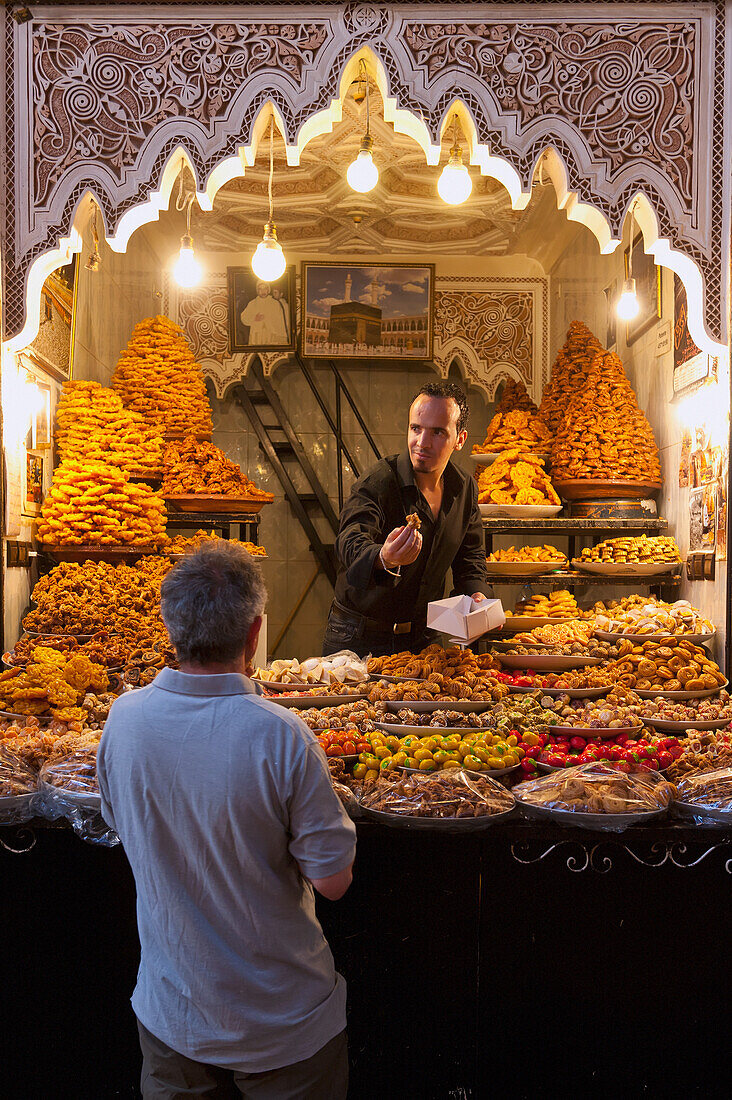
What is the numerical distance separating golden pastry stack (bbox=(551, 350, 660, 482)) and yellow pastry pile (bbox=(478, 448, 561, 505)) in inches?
5.4

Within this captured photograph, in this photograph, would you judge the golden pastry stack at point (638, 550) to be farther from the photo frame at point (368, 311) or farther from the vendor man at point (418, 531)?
the photo frame at point (368, 311)

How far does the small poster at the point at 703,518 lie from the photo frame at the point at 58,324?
3.56 meters

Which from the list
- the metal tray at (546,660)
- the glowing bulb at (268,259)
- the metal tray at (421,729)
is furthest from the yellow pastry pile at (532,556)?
the metal tray at (421,729)

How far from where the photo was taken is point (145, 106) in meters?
3.28

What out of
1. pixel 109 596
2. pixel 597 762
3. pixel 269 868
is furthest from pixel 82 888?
pixel 109 596

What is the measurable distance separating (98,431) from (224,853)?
387 cm

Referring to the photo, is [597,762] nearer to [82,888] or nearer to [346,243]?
[82,888]

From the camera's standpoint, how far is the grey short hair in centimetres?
146

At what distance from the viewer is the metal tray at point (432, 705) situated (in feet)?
9.04

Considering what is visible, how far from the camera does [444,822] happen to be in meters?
2.07

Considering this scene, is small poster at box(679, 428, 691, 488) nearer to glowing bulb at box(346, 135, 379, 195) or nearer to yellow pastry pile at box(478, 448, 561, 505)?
yellow pastry pile at box(478, 448, 561, 505)

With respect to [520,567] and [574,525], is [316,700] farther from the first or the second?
[574,525]

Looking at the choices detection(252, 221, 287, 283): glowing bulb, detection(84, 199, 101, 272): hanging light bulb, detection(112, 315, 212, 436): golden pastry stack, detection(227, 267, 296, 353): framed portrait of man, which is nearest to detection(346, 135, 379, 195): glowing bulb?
detection(252, 221, 287, 283): glowing bulb

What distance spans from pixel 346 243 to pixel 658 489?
3.94 meters
